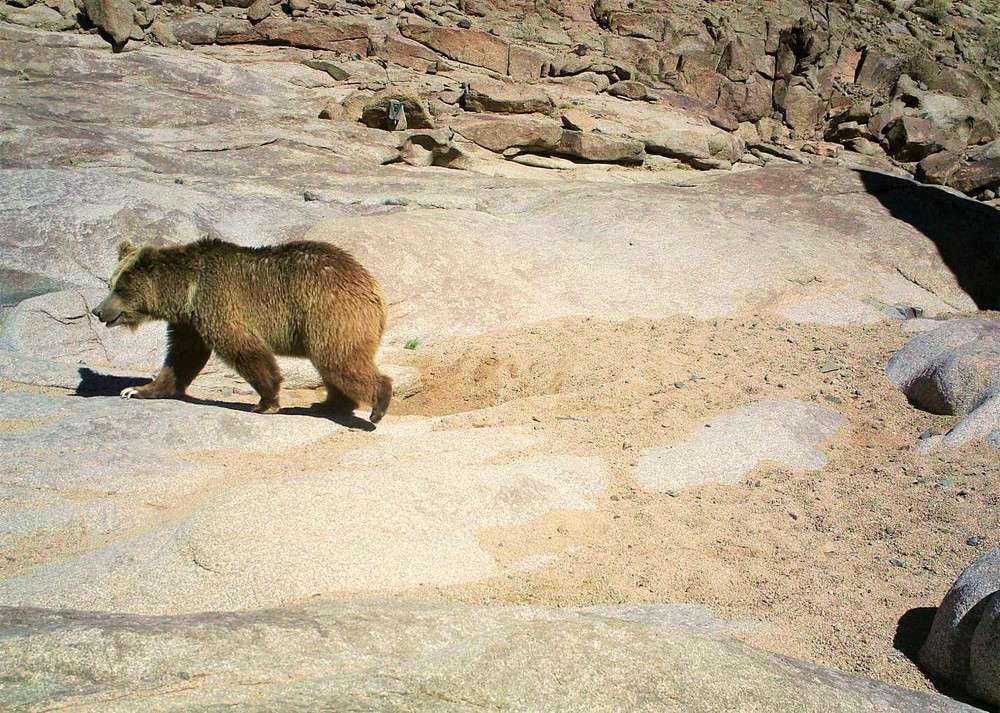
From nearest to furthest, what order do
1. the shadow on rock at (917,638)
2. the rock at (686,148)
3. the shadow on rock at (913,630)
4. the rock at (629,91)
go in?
the shadow on rock at (917,638) → the shadow on rock at (913,630) → the rock at (686,148) → the rock at (629,91)

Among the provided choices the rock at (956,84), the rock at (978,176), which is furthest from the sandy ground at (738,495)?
the rock at (956,84)

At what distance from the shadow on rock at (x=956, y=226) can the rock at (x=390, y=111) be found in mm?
7767

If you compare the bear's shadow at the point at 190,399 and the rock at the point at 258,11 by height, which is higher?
the rock at the point at 258,11

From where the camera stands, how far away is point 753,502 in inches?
208

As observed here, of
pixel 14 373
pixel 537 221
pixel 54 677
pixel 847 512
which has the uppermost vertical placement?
pixel 54 677

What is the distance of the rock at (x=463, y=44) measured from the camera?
69.3 feet

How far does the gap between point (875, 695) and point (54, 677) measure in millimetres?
2677

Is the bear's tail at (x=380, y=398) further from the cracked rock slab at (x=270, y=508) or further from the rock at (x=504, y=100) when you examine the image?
the rock at (x=504, y=100)

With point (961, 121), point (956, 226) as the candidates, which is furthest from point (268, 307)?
Answer: point (961, 121)

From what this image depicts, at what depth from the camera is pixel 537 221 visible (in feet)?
36.2

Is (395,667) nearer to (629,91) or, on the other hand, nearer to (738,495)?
(738,495)

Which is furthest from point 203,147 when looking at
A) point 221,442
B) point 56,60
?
point 221,442

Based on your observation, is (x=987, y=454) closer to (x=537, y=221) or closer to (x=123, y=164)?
(x=537, y=221)

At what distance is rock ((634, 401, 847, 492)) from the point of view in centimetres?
560
